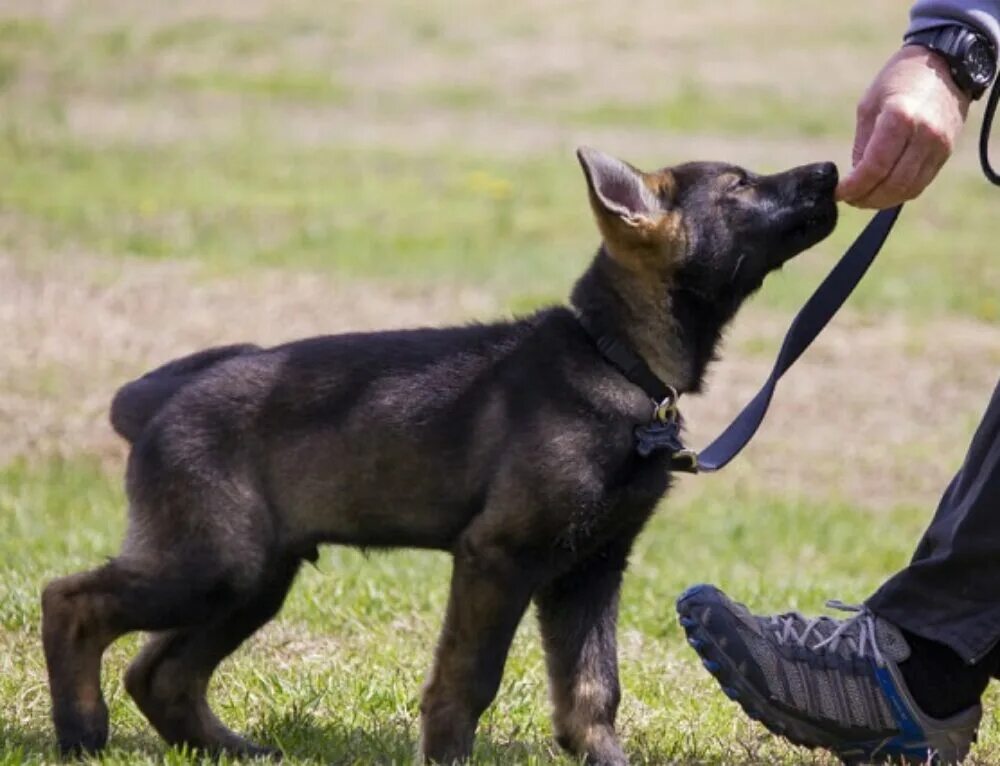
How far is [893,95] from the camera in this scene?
173 inches

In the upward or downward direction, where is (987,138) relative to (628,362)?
upward

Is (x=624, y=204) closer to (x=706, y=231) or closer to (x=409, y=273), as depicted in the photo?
(x=706, y=231)

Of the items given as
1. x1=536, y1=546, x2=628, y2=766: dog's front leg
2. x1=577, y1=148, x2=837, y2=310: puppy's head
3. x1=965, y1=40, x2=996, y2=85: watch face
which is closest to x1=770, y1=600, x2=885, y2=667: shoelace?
x1=536, y1=546, x2=628, y2=766: dog's front leg

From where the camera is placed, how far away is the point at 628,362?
4.68m

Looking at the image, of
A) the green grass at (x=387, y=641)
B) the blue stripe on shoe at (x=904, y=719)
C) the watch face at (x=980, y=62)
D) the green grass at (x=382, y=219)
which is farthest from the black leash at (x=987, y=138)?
the green grass at (x=382, y=219)

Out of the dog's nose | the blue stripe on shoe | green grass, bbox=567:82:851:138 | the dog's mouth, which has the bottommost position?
green grass, bbox=567:82:851:138

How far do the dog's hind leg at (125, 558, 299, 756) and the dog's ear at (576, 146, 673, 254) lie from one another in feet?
3.61

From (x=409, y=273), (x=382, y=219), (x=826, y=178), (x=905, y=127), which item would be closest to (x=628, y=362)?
(x=826, y=178)

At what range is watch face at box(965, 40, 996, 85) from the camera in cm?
452

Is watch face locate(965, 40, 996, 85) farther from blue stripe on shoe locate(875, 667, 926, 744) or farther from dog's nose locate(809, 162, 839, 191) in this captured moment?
blue stripe on shoe locate(875, 667, 926, 744)

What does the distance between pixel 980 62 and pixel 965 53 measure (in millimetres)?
51

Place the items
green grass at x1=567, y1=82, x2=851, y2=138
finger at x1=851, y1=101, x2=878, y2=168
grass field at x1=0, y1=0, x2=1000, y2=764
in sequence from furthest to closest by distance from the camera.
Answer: green grass at x1=567, y1=82, x2=851, y2=138, grass field at x1=0, y1=0, x2=1000, y2=764, finger at x1=851, y1=101, x2=878, y2=168

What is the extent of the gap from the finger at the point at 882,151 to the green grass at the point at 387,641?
1.42 meters

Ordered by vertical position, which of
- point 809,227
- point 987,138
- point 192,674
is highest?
point 987,138
